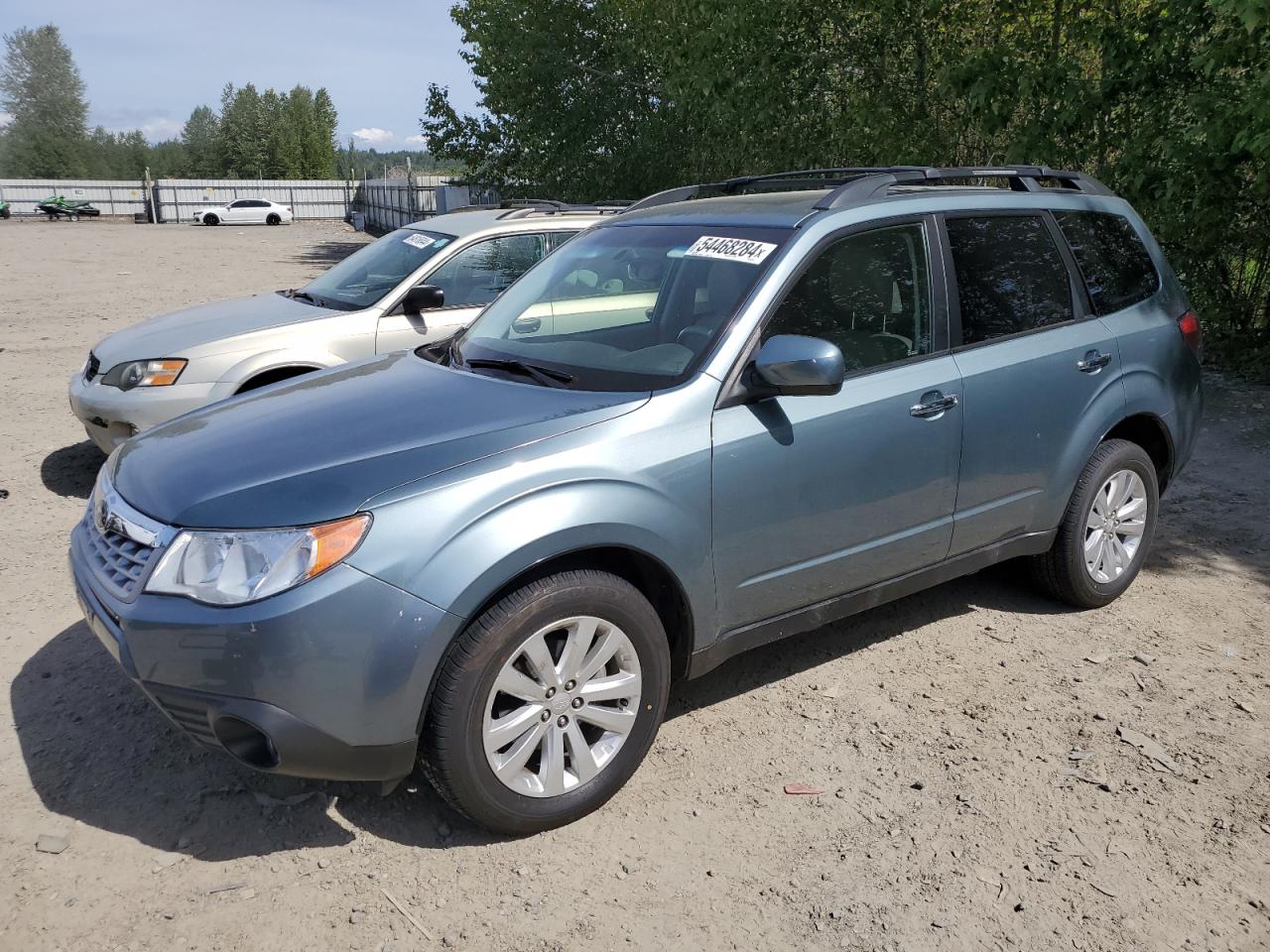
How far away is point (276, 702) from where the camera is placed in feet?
8.96

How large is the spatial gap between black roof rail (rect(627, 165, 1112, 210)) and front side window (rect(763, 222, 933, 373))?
172mm

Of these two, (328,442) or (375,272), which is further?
(375,272)

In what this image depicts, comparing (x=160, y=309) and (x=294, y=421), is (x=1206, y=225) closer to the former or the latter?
(x=294, y=421)

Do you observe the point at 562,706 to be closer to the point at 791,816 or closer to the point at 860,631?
the point at 791,816

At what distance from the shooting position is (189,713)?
9.33 ft

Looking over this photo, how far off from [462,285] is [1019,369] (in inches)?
152

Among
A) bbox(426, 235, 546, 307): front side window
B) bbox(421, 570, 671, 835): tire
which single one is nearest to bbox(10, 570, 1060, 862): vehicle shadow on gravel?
bbox(421, 570, 671, 835): tire

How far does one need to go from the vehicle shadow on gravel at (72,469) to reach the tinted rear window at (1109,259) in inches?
218

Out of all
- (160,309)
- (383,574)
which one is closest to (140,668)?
(383,574)

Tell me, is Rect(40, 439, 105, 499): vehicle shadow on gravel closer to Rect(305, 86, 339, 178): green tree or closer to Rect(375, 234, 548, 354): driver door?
Rect(375, 234, 548, 354): driver door

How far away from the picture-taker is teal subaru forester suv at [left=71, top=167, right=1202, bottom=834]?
2795 millimetres

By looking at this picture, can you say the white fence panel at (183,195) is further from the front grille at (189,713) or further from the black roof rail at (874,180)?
the front grille at (189,713)

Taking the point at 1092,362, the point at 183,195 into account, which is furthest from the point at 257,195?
the point at 1092,362

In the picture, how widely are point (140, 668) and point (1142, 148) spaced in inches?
350
